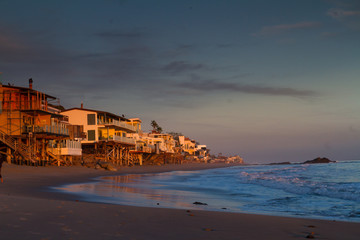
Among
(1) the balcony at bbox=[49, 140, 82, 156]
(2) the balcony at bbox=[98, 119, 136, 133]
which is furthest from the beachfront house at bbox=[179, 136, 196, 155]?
(1) the balcony at bbox=[49, 140, 82, 156]

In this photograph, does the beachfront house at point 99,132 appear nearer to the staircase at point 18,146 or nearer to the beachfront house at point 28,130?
the beachfront house at point 28,130

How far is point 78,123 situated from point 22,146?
1943cm

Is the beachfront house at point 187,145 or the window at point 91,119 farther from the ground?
the window at point 91,119

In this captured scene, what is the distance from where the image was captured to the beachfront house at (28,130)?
3903 cm

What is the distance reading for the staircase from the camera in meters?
38.2

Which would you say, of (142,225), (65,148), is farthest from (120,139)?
(142,225)

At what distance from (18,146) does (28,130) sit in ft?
7.19

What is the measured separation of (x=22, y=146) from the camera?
39656mm

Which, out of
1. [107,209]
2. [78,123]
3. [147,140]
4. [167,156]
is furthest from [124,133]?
[107,209]

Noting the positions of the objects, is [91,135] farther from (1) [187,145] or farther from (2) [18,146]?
(1) [187,145]

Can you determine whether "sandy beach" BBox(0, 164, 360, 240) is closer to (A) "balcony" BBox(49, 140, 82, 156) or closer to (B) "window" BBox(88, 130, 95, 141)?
(A) "balcony" BBox(49, 140, 82, 156)

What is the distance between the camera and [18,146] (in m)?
39.2

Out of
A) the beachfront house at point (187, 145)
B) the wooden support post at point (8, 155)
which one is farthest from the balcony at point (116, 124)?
the beachfront house at point (187, 145)

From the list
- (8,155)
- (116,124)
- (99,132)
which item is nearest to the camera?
(8,155)
